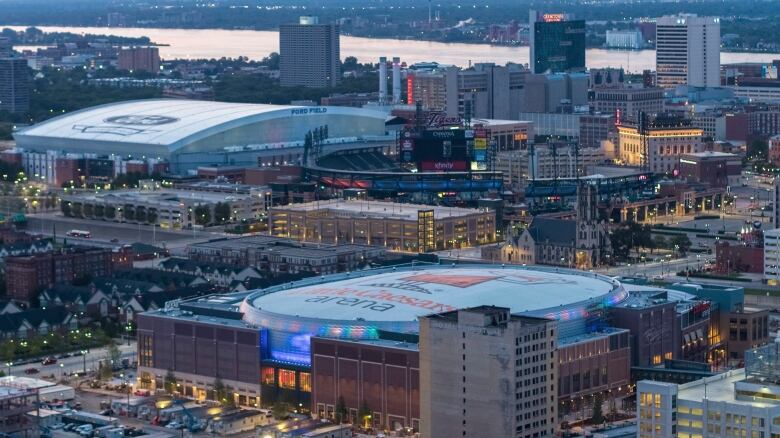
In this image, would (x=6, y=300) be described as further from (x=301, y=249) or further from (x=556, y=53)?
(x=556, y=53)

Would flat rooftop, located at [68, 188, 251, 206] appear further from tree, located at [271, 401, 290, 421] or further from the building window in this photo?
tree, located at [271, 401, 290, 421]

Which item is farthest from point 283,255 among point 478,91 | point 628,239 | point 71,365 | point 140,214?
point 478,91

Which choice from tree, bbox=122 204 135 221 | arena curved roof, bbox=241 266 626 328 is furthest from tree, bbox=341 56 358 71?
arena curved roof, bbox=241 266 626 328

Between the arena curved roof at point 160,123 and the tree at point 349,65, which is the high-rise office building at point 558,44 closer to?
the tree at point 349,65

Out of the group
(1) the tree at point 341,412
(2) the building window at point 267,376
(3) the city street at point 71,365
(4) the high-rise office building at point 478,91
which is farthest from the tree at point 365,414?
(4) the high-rise office building at point 478,91

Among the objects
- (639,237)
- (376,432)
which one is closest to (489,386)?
(376,432)

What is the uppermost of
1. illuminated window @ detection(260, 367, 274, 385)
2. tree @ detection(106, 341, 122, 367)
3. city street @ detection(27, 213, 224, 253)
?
city street @ detection(27, 213, 224, 253)

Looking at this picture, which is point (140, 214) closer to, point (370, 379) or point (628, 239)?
point (628, 239)
